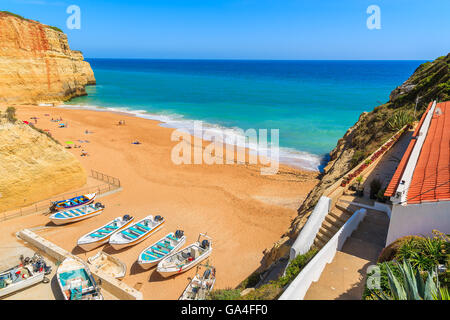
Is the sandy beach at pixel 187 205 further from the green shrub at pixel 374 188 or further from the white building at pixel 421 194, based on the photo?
the white building at pixel 421 194

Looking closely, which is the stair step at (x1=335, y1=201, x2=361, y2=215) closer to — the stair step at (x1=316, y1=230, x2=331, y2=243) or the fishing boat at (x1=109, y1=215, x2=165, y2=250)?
the stair step at (x1=316, y1=230, x2=331, y2=243)

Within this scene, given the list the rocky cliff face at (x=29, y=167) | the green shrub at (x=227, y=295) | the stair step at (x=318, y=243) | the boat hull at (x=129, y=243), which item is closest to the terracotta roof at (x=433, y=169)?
the stair step at (x=318, y=243)

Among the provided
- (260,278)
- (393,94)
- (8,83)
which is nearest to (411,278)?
(260,278)

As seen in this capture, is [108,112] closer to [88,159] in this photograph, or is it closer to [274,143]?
[88,159]

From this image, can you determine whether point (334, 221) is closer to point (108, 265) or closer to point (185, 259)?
point (185, 259)

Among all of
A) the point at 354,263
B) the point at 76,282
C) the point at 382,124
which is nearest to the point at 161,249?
the point at 76,282

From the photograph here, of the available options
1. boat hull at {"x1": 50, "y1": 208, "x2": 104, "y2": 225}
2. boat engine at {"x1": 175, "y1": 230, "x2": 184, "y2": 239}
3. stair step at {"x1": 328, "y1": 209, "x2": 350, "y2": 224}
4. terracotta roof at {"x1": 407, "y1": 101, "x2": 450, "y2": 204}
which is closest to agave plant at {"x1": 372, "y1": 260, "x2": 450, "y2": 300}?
terracotta roof at {"x1": 407, "y1": 101, "x2": 450, "y2": 204}
